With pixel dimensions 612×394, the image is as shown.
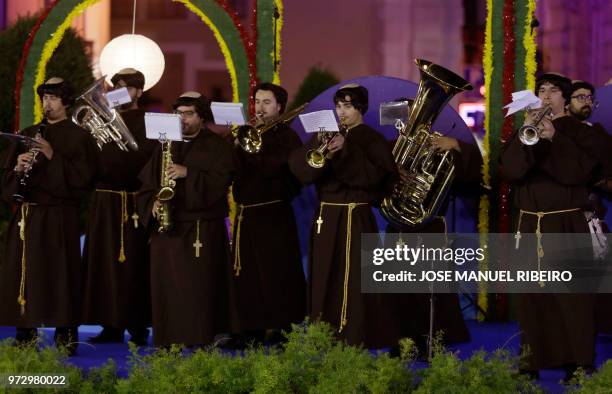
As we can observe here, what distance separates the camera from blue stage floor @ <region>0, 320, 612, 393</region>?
792 centimetres

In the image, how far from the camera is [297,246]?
9266 millimetres

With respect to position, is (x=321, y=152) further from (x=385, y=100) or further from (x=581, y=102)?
(x=385, y=100)

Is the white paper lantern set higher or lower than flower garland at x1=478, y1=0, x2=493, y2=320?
higher

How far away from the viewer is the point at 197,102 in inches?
332

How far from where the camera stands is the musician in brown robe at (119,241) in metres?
9.09

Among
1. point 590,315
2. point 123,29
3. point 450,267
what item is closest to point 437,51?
point 123,29

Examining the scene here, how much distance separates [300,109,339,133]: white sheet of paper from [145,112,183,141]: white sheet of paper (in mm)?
824

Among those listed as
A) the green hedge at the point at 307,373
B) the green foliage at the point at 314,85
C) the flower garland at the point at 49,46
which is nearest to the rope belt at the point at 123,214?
the flower garland at the point at 49,46

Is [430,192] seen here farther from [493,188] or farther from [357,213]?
[493,188]

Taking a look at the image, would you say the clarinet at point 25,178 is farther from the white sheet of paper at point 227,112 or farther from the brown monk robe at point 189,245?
the white sheet of paper at point 227,112

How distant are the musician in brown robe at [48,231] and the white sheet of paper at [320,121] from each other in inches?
72.9

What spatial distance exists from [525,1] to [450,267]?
90.6 inches

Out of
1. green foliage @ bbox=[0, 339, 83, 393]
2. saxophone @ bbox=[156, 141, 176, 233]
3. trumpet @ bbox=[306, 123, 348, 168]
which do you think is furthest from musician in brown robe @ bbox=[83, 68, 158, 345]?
green foliage @ bbox=[0, 339, 83, 393]

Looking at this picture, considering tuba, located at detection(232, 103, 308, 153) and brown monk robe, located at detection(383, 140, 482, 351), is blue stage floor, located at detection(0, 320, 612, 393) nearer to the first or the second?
brown monk robe, located at detection(383, 140, 482, 351)
